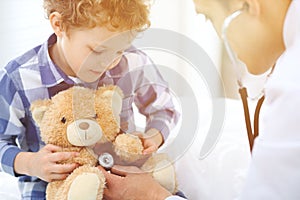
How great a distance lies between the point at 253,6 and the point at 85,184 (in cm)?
46

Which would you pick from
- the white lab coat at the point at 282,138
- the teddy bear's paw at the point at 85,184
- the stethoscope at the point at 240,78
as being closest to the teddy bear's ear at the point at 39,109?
the teddy bear's paw at the point at 85,184

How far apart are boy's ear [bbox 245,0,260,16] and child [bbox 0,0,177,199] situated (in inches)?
11.8

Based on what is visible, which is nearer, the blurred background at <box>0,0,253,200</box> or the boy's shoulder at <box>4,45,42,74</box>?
the boy's shoulder at <box>4,45,42,74</box>

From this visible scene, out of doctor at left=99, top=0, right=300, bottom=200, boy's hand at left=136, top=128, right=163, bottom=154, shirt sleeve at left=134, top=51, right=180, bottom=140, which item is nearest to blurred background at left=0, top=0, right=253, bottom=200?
shirt sleeve at left=134, top=51, right=180, bottom=140

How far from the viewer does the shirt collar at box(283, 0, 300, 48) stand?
0.59m

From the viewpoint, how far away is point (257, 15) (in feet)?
2.09

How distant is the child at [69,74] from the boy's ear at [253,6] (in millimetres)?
300

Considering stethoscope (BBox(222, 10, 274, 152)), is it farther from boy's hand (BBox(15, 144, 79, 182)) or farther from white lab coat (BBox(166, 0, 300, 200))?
boy's hand (BBox(15, 144, 79, 182))

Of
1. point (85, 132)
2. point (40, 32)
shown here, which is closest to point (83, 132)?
point (85, 132)

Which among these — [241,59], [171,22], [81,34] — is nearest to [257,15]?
[241,59]

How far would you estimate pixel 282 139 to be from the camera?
1.88 ft

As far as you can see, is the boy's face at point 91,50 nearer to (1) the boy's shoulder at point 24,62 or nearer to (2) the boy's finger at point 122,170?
(1) the boy's shoulder at point 24,62

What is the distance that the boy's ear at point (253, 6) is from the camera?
2.06 feet

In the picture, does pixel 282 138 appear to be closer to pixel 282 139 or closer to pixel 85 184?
pixel 282 139
